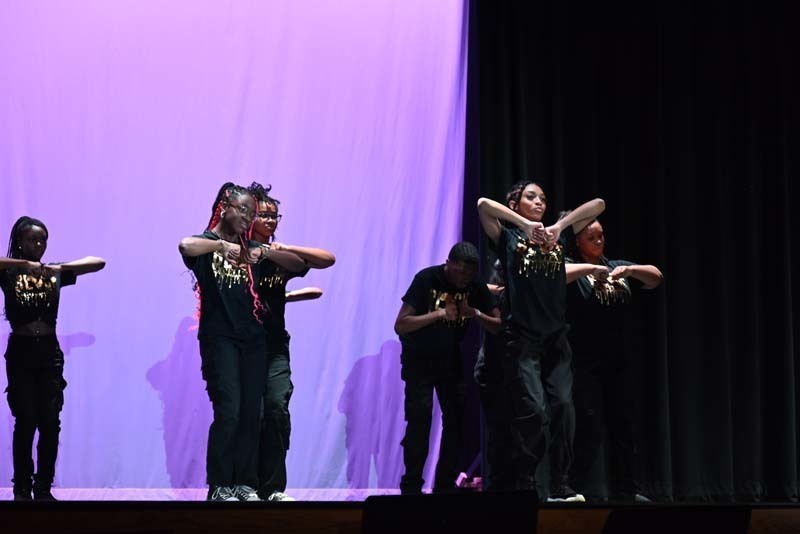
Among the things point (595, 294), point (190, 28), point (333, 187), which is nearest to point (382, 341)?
point (333, 187)

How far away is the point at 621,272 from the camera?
16.8ft

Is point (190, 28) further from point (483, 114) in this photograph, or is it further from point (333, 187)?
point (483, 114)

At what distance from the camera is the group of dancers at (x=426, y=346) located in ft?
15.0

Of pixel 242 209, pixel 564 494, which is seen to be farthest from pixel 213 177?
pixel 564 494

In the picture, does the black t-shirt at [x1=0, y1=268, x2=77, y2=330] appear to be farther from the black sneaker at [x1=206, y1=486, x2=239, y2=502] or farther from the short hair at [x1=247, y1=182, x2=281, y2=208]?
the black sneaker at [x1=206, y1=486, x2=239, y2=502]

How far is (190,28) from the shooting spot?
589 centimetres

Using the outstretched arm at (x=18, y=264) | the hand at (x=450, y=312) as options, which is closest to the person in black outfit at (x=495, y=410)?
the hand at (x=450, y=312)

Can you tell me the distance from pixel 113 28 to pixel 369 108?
1.52m

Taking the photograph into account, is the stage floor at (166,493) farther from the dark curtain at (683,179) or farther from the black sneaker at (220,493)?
the dark curtain at (683,179)

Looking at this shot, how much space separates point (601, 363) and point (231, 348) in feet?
6.04

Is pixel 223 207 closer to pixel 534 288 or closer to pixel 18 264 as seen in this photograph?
pixel 18 264

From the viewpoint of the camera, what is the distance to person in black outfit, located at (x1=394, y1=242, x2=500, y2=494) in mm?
4918

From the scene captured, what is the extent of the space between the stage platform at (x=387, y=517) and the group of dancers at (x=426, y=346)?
1437mm

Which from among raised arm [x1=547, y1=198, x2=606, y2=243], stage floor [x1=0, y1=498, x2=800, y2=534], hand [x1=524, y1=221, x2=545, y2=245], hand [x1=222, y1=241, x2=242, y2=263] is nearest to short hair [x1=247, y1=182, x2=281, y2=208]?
hand [x1=222, y1=241, x2=242, y2=263]
